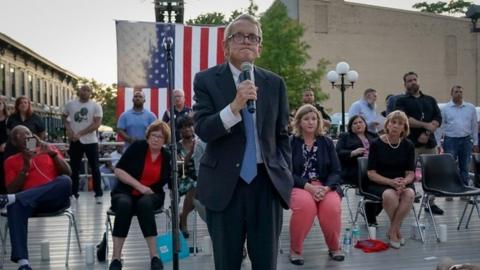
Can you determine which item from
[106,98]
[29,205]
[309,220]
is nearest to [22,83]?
[106,98]

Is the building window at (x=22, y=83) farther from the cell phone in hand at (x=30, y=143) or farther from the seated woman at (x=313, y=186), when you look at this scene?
the seated woman at (x=313, y=186)

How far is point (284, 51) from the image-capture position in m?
27.0

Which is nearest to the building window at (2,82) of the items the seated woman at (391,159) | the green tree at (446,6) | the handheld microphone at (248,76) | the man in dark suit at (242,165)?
the seated woman at (391,159)

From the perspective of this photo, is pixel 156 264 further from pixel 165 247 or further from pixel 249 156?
pixel 249 156

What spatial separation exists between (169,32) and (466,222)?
5008mm

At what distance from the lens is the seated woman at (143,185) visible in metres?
4.79

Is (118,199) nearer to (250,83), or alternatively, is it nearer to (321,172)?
(321,172)

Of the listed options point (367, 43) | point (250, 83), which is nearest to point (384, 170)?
point (250, 83)

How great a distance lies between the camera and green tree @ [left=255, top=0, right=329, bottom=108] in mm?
26922

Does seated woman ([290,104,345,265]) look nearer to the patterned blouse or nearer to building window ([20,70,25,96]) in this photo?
the patterned blouse

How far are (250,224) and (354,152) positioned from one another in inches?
163

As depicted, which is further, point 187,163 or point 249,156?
point 187,163

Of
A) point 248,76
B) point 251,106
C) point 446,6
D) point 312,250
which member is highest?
point 446,6

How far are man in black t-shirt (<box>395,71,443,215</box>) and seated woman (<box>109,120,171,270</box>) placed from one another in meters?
3.44
